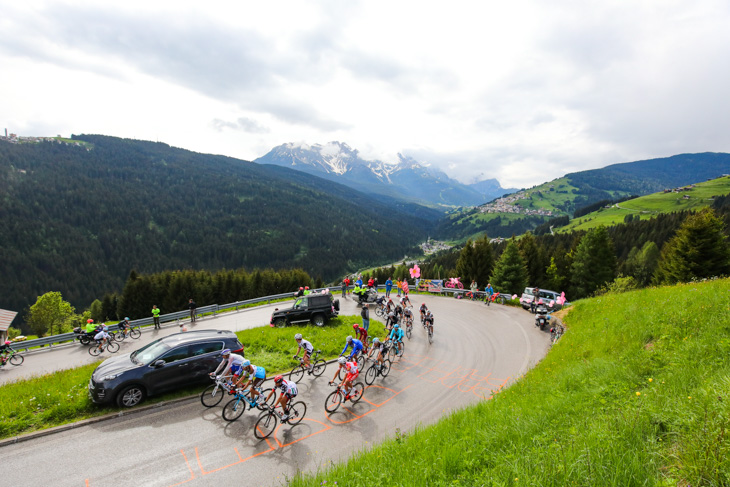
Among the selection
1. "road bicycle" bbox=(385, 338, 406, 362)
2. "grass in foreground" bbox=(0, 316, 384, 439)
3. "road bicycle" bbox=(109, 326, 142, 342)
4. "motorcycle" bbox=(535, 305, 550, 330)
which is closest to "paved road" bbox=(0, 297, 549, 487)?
"grass in foreground" bbox=(0, 316, 384, 439)

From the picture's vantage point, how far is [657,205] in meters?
165

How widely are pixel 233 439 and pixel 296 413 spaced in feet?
6.54

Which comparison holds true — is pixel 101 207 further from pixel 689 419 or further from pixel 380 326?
pixel 689 419

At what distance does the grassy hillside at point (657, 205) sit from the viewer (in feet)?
486

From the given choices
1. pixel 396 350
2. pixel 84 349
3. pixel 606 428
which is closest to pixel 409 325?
pixel 396 350

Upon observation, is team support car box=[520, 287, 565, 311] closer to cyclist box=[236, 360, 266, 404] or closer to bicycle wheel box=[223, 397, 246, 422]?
cyclist box=[236, 360, 266, 404]

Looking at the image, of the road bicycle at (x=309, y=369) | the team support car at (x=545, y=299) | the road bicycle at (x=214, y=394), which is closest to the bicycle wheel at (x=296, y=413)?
the road bicycle at (x=214, y=394)

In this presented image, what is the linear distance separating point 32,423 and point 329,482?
10.5 m

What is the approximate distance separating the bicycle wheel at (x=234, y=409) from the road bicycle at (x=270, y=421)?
98 cm

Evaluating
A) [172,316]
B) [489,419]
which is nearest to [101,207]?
[172,316]

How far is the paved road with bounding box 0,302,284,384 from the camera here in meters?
16.3

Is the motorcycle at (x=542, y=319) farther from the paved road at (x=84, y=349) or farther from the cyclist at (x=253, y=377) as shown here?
the paved road at (x=84, y=349)

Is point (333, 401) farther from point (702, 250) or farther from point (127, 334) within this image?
point (702, 250)

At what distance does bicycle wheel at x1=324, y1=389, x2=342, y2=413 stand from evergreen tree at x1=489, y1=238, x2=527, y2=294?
107ft
